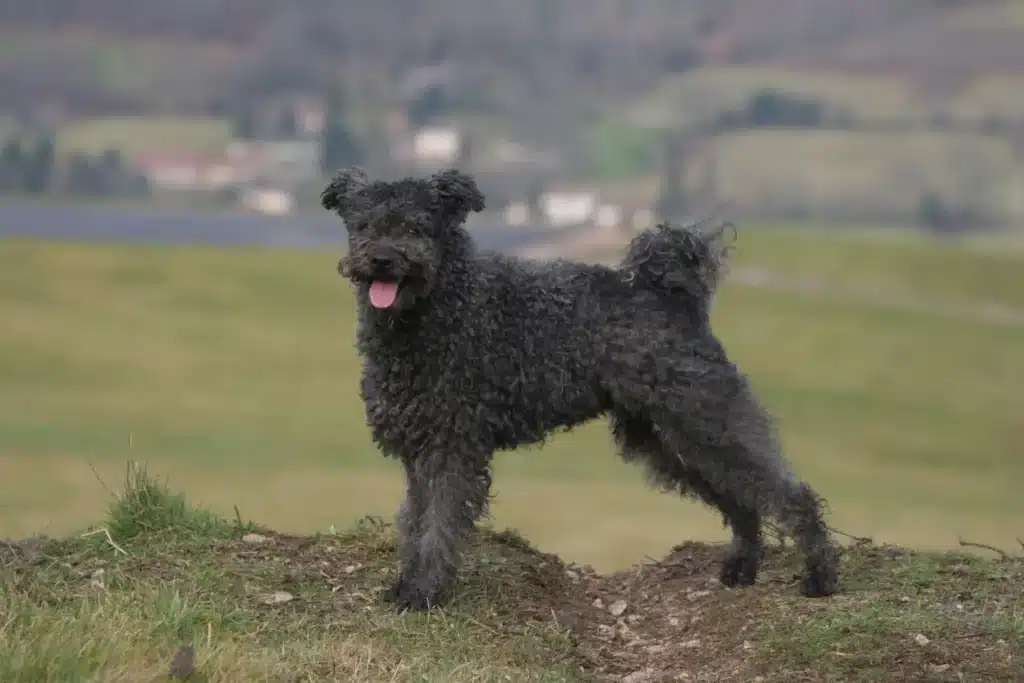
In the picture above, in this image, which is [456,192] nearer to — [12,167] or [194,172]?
[12,167]

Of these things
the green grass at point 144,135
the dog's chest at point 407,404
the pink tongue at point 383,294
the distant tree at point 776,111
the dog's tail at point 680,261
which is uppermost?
the distant tree at point 776,111

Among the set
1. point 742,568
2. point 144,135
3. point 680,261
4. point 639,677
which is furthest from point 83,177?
point 639,677

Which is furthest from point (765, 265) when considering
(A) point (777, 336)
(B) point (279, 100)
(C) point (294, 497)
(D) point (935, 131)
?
(C) point (294, 497)

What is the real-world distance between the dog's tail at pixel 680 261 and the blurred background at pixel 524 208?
21.3 feet

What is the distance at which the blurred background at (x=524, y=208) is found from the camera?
20.7m

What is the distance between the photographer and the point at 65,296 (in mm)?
29203

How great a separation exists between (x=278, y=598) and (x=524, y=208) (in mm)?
13433

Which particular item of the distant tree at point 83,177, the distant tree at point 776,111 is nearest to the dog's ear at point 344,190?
the distant tree at point 83,177

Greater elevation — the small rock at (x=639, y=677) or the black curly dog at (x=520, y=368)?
the black curly dog at (x=520, y=368)

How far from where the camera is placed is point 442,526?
7.48 m

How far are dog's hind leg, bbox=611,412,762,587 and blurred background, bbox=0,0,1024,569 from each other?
5.81 metres

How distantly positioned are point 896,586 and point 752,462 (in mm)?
1103

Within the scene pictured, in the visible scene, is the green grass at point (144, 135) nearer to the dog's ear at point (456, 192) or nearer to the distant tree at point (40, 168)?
the distant tree at point (40, 168)

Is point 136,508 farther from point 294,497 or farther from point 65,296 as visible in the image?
point 65,296
